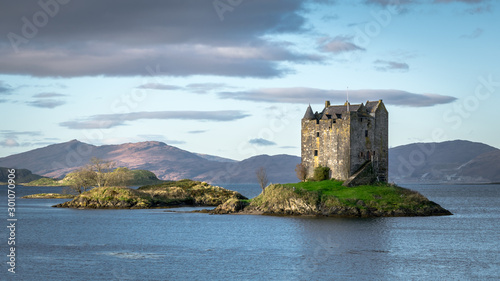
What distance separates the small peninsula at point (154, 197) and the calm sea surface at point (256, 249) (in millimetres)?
23428

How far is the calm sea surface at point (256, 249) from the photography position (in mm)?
42625

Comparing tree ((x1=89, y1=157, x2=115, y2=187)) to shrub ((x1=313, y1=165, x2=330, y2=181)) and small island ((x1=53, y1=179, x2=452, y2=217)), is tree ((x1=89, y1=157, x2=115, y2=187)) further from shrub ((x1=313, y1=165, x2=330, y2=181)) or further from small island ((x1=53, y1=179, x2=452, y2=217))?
shrub ((x1=313, y1=165, x2=330, y2=181))

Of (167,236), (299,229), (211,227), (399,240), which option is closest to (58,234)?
(167,236)

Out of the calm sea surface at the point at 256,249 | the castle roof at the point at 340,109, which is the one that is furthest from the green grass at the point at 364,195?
the castle roof at the point at 340,109

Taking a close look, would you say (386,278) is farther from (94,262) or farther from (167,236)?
(167,236)

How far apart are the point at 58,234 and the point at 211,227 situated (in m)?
17.6

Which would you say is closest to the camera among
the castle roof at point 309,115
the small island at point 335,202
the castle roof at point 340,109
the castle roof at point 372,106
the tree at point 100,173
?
the small island at point 335,202

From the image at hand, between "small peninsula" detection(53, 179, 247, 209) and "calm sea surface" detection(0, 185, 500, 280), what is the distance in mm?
23428

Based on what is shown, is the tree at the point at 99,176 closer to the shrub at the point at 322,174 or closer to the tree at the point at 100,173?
the tree at the point at 100,173

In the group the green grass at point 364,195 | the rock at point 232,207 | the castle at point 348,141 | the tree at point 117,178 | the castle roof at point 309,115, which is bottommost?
the rock at point 232,207

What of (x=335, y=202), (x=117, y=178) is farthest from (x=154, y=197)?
(x=335, y=202)

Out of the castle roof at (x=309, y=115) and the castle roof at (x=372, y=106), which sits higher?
the castle roof at (x=372, y=106)

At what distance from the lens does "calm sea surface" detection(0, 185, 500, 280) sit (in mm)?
42625

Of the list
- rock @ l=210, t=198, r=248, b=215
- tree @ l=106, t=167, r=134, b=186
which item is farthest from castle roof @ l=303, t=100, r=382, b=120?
tree @ l=106, t=167, r=134, b=186
